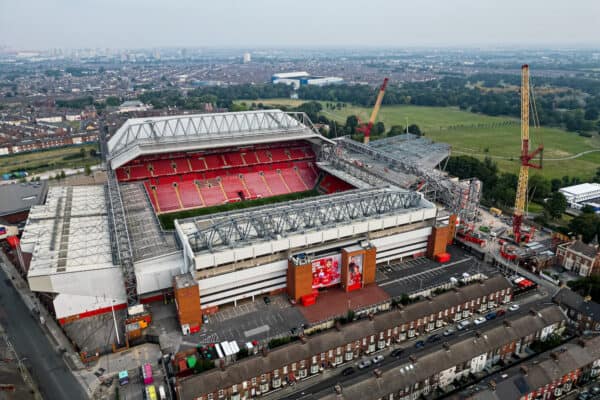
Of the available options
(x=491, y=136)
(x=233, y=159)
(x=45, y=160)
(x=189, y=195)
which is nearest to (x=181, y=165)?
(x=189, y=195)

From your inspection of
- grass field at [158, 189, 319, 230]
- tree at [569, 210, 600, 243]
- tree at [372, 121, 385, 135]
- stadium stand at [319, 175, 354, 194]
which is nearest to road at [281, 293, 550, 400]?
tree at [569, 210, 600, 243]

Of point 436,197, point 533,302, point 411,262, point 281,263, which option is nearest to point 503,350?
point 533,302

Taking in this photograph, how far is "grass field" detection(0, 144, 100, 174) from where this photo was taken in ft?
343

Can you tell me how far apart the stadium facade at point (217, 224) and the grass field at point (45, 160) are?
29936 millimetres

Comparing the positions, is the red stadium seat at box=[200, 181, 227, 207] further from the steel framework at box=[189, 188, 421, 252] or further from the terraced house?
the terraced house

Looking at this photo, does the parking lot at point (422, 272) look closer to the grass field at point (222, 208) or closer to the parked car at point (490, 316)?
the parked car at point (490, 316)

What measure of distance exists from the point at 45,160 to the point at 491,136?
140 meters

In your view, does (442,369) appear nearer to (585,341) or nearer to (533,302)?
(585,341)

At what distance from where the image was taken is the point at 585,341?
39281 millimetres

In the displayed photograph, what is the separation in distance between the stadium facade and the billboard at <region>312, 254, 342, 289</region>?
0.49 ft

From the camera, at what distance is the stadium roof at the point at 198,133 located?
79.3 meters

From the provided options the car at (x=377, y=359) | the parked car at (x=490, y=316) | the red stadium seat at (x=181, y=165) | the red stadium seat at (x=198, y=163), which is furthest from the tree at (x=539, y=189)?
the red stadium seat at (x=181, y=165)

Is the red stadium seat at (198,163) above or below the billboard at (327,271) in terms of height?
above

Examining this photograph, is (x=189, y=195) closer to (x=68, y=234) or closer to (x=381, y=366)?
(x=68, y=234)
